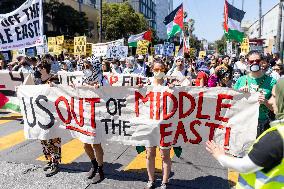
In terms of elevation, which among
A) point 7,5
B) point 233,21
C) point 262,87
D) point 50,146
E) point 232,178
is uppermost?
point 7,5

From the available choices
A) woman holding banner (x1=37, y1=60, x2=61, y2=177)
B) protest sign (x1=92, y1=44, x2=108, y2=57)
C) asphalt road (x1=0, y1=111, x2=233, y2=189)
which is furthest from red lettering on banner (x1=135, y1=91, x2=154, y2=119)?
protest sign (x1=92, y1=44, x2=108, y2=57)

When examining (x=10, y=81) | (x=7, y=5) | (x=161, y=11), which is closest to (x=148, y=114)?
(x=10, y=81)

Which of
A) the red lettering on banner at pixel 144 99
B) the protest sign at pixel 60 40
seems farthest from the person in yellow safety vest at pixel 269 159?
the protest sign at pixel 60 40

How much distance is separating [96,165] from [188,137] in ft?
4.78

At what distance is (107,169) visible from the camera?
19.0 feet

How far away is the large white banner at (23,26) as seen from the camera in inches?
286

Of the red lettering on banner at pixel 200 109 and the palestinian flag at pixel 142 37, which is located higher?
the palestinian flag at pixel 142 37

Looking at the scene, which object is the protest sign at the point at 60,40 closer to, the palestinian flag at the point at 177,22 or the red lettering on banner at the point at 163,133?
the palestinian flag at the point at 177,22

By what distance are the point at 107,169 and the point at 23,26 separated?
346 centimetres

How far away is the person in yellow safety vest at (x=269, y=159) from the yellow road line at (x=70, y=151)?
15.0 feet

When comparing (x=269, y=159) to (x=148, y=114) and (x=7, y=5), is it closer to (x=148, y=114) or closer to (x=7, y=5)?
(x=148, y=114)

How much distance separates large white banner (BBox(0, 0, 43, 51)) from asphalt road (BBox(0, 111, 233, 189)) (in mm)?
2053

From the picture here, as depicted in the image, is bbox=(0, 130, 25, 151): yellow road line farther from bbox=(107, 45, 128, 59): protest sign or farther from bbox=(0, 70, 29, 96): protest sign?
bbox=(107, 45, 128, 59): protest sign

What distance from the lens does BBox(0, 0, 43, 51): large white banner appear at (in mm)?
7262
